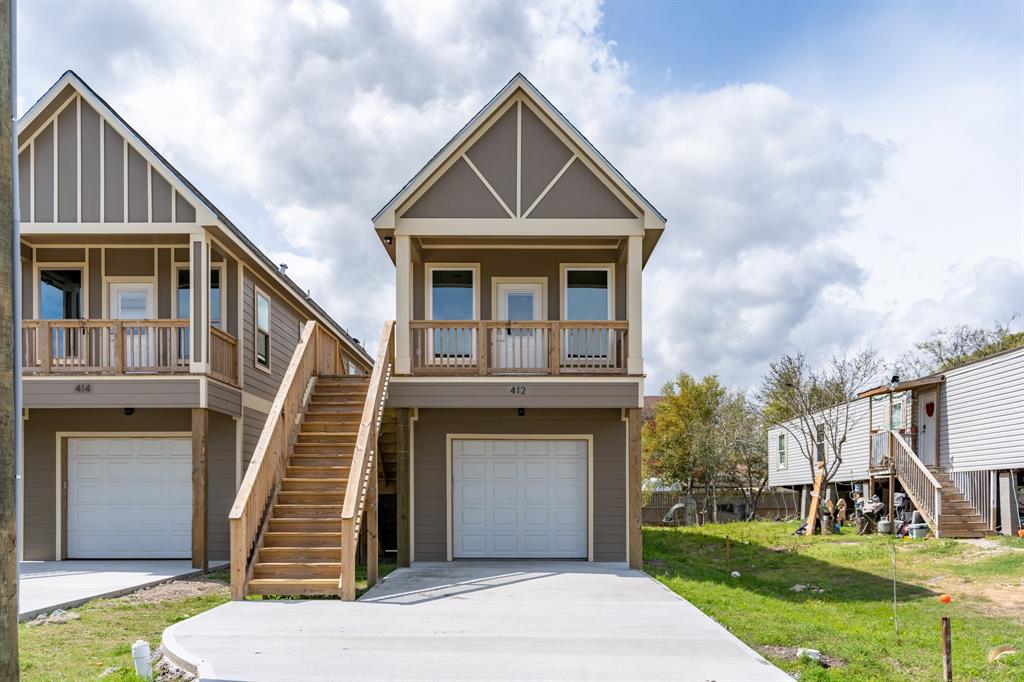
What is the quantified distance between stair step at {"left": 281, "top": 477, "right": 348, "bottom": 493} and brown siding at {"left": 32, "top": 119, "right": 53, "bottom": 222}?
6.85m

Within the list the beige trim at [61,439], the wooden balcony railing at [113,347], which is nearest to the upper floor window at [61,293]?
the wooden balcony railing at [113,347]

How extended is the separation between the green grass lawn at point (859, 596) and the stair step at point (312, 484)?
5.14m

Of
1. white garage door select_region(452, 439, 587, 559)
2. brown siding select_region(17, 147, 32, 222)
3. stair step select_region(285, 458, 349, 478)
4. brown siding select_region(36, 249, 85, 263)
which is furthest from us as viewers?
brown siding select_region(36, 249, 85, 263)

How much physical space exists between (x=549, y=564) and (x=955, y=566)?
799 cm

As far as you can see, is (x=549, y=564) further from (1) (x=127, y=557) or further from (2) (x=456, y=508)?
(1) (x=127, y=557)

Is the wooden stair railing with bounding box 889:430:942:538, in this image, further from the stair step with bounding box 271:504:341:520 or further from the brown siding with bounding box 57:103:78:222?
the brown siding with bounding box 57:103:78:222

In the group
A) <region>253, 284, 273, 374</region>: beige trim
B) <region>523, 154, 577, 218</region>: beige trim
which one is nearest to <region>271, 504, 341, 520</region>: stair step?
<region>523, 154, 577, 218</region>: beige trim

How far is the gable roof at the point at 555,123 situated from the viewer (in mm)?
15344

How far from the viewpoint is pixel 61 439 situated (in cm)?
1716

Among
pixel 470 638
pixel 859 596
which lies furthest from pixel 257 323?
pixel 859 596

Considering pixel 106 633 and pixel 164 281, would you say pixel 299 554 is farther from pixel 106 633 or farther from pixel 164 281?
pixel 164 281

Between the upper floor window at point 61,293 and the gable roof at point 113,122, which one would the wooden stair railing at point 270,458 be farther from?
the upper floor window at point 61,293

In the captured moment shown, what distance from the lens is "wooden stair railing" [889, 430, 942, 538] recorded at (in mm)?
22062

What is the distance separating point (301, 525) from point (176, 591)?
7.39 ft
